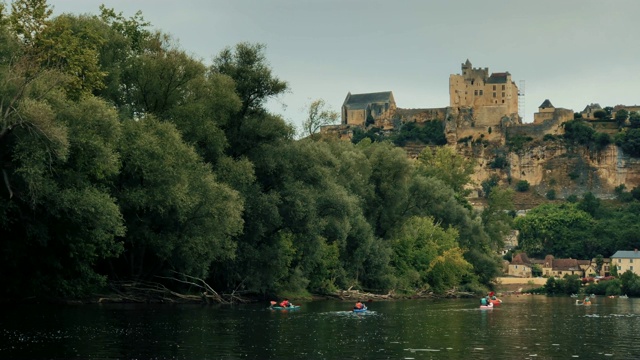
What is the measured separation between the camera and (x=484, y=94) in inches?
7037

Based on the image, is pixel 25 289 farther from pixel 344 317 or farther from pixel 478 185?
pixel 478 185

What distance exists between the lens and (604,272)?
422ft

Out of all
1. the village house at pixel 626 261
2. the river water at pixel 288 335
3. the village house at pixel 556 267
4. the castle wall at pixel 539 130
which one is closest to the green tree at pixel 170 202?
the river water at pixel 288 335

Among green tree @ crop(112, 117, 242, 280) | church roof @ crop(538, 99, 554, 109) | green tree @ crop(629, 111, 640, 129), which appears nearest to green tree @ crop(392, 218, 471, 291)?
green tree @ crop(112, 117, 242, 280)

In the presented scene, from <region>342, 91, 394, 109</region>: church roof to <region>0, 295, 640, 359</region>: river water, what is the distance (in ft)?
459

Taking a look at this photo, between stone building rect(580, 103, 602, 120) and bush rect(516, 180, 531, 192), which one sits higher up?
stone building rect(580, 103, 602, 120)

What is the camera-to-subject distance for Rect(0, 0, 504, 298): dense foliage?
113ft

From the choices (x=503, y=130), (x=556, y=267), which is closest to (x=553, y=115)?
(x=503, y=130)

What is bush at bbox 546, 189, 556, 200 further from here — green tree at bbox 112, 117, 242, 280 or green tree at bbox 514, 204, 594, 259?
green tree at bbox 112, 117, 242, 280

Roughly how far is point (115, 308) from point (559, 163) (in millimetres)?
141189

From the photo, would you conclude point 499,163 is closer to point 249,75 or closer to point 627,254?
point 627,254

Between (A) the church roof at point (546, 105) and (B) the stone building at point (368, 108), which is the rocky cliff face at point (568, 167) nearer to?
(B) the stone building at point (368, 108)

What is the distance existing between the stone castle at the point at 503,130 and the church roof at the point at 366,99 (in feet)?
0.84

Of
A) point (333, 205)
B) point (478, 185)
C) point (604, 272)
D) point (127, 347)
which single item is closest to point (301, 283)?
point (333, 205)
